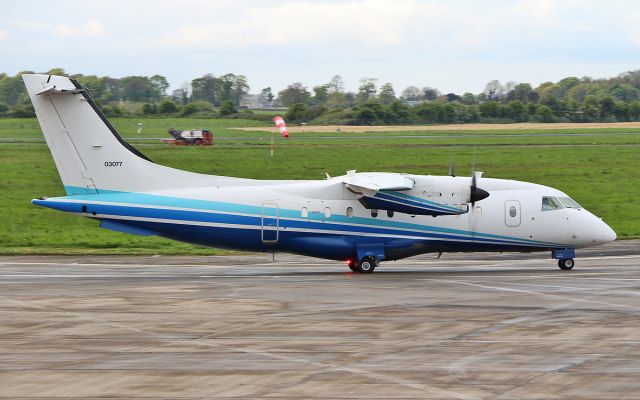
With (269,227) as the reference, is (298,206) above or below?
above

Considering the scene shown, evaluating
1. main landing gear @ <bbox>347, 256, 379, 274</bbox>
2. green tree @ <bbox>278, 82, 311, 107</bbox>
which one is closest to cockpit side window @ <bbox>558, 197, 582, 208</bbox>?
main landing gear @ <bbox>347, 256, 379, 274</bbox>

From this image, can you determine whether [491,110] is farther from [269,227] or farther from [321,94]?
[269,227]

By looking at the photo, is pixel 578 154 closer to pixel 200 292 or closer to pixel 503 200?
pixel 503 200

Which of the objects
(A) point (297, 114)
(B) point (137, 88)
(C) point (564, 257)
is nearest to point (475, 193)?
(C) point (564, 257)

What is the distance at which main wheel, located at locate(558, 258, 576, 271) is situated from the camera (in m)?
31.6

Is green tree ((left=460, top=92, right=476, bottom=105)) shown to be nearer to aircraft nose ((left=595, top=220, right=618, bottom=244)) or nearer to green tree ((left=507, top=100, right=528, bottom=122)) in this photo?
→ green tree ((left=507, top=100, right=528, bottom=122))

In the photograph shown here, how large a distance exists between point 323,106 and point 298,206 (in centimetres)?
10962

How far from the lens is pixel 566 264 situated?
1248 inches

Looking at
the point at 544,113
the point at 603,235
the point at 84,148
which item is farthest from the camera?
the point at 544,113

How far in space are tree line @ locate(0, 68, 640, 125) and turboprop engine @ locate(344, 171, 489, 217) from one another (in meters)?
79.0

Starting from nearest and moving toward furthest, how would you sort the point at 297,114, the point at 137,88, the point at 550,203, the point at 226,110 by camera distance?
the point at 550,203
the point at 297,114
the point at 226,110
the point at 137,88

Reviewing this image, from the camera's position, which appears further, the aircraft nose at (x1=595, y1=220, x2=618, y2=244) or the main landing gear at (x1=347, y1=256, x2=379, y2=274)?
the aircraft nose at (x1=595, y1=220, x2=618, y2=244)

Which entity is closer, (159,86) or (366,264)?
(366,264)

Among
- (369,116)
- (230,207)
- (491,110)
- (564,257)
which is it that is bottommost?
(564,257)
